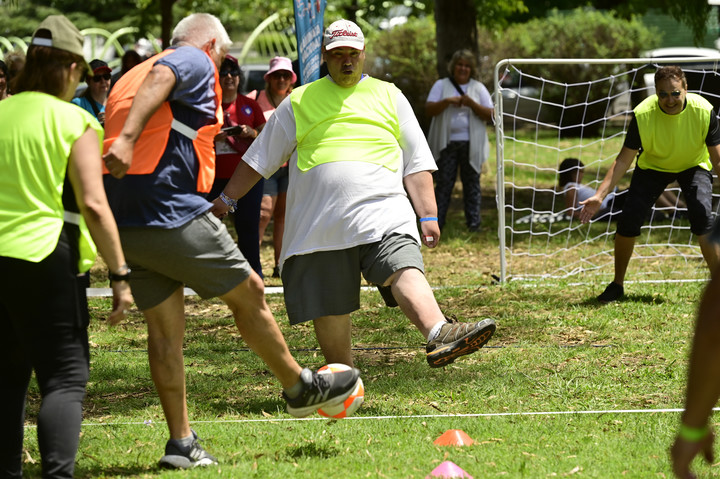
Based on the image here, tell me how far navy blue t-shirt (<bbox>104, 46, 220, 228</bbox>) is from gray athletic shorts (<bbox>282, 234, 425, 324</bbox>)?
1109 mm

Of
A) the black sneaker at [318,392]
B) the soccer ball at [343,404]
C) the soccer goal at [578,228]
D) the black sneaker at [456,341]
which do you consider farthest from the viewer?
the soccer goal at [578,228]

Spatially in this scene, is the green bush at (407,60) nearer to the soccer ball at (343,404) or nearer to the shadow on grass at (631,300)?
the shadow on grass at (631,300)

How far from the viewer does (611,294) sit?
26.6 ft

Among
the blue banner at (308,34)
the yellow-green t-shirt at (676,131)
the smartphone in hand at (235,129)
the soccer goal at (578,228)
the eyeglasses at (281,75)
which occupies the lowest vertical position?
the soccer goal at (578,228)

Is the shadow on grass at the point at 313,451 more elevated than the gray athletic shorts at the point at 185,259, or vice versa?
the gray athletic shorts at the point at 185,259

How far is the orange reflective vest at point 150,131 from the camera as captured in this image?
4.04 metres

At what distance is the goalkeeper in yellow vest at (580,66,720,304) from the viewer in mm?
7742

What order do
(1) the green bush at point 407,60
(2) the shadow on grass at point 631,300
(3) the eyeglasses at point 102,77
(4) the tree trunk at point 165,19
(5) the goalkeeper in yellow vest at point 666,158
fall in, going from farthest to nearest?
(1) the green bush at point 407,60
(4) the tree trunk at point 165,19
(3) the eyeglasses at point 102,77
(2) the shadow on grass at point 631,300
(5) the goalkeeper in yellow vest at point 666,158

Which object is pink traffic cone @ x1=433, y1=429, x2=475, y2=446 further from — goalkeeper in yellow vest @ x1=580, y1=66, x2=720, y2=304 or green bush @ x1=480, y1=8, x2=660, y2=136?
green bush @ x1=480, y1=8, x2=660, y2=136

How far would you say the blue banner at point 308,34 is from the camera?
25.4 ft

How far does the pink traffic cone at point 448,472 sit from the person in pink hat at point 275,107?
508 centimetres

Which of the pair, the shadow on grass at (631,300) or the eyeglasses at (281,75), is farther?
the eyeglasses at (281,75)

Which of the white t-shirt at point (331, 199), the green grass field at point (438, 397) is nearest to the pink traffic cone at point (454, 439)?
the green grass field at point (438, 397)

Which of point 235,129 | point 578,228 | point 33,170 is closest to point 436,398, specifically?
point 235,129
